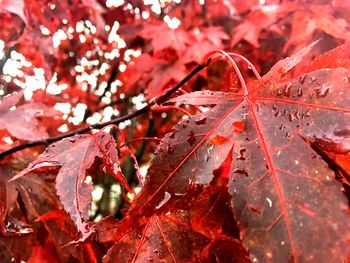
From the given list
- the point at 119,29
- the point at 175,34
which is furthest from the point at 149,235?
the point at 119,29

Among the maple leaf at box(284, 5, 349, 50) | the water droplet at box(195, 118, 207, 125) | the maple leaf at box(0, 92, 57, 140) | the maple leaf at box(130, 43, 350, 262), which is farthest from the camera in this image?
the maple leaf at box(284, 5, 349, 50)

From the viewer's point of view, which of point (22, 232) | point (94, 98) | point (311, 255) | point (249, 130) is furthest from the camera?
point (94, 98)

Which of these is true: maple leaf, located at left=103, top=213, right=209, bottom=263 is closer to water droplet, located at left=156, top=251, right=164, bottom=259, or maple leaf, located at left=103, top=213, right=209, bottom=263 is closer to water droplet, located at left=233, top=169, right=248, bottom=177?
water droplet, located at left=156, top=251, right=164, bottom=259

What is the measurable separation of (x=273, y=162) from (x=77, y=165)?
0.24 metres

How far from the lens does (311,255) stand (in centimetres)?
41

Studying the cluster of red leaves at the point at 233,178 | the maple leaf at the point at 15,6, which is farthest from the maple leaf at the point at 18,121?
the maple leaf at the point at 15,6

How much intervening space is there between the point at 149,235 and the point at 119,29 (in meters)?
1.46

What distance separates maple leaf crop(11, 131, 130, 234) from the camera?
1.68ft

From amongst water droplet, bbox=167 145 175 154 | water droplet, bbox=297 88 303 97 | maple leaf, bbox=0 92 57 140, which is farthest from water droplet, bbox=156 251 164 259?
maple leaf, bbox=0 92 57 140

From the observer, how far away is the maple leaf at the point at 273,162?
42 cm

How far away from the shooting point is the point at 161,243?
555 millimetres

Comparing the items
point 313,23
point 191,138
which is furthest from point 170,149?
point 313,23

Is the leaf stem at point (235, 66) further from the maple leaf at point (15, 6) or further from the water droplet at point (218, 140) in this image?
the maple leaf at point (15, 6)

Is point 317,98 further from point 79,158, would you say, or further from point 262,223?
point 79,158
